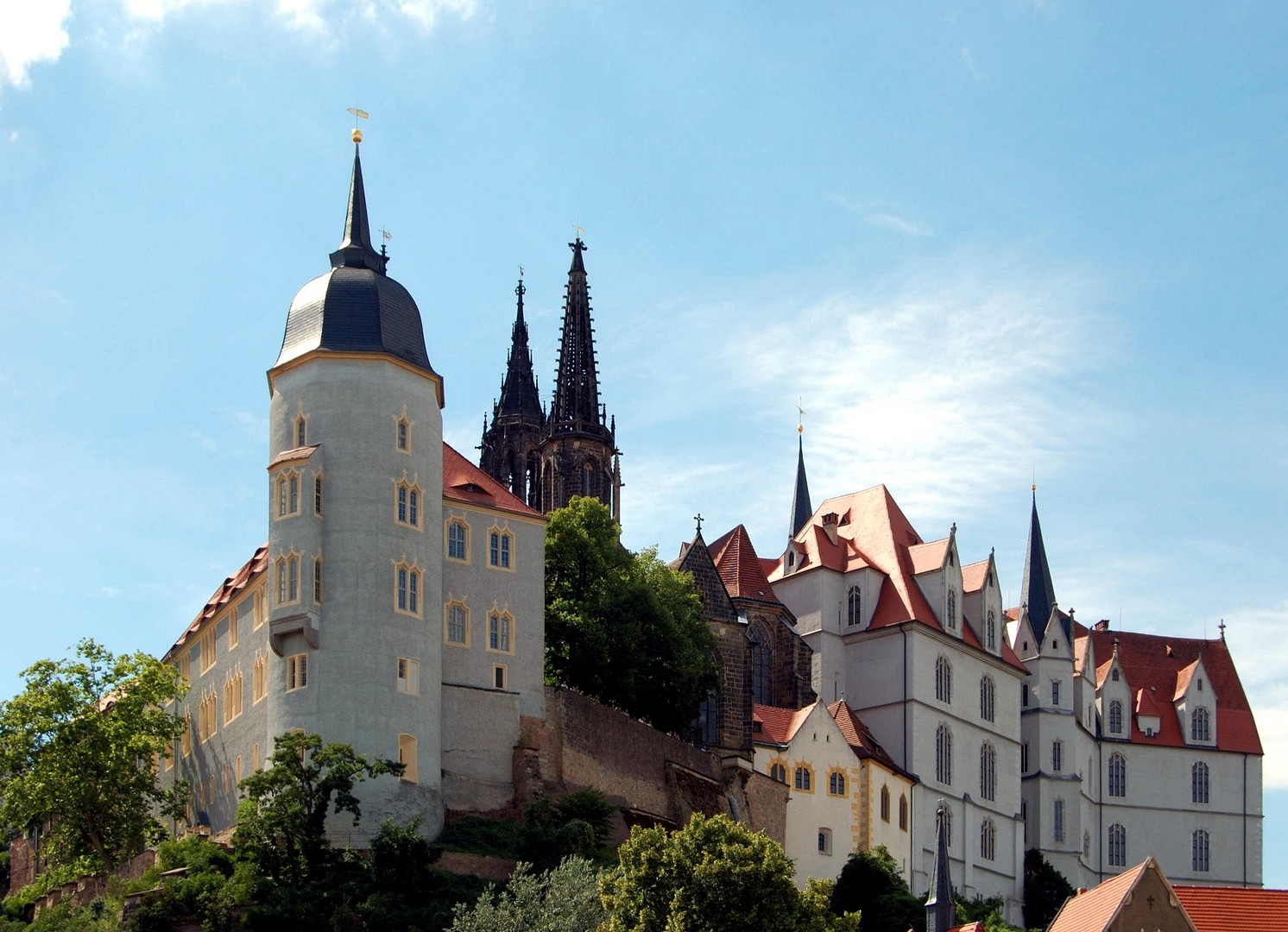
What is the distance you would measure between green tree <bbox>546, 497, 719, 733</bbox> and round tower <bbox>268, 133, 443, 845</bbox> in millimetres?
9143

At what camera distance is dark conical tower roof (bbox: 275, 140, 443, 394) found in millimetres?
76500

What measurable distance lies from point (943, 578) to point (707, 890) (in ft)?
141

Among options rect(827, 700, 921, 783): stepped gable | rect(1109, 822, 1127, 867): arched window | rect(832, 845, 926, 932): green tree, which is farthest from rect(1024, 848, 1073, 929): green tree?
rect(832, 845, 926, 932): green tree

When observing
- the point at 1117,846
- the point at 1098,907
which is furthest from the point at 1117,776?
the point at 1098,907

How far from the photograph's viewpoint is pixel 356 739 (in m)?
72.4

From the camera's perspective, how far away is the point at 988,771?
104 m

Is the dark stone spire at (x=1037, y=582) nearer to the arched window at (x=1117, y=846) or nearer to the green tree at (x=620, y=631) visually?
the arched window at (x=1117, y=846)

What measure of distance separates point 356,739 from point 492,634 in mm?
7320

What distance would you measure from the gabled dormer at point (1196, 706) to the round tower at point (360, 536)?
179ft

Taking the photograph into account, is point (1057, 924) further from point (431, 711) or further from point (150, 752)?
point (150, 752)

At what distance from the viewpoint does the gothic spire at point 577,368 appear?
119 metres

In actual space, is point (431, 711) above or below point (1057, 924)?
above

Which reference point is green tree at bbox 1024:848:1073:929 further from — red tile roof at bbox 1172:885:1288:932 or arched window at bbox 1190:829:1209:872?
red tile roof at bbox 1172:885:1288:932

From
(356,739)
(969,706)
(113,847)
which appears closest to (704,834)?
(356,739)
